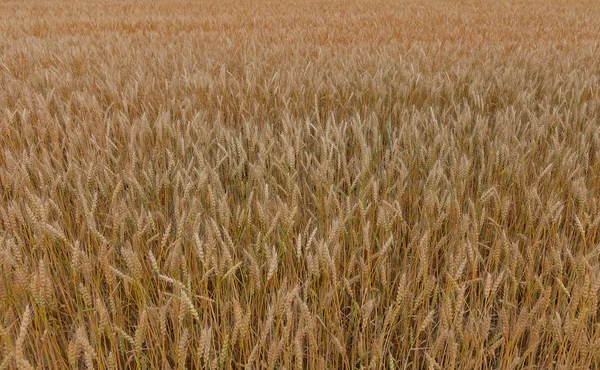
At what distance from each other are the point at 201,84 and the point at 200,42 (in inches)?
63.8

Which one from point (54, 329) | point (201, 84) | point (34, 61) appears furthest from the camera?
point (34, 61)

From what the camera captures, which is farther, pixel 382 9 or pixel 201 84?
pixel 382 9

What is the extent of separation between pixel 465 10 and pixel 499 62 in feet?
13.3

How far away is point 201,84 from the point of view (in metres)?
1.98

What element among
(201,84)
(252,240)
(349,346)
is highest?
(201,84)

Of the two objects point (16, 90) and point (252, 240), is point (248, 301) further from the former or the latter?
point (16, 90)

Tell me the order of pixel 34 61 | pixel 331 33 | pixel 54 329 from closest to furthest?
pixel 54 329 < pixel 34 61 < pixel 331 33

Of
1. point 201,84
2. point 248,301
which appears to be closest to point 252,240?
point 248,301

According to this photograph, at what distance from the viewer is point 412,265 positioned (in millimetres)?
975

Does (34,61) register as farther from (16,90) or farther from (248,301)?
(248,301)

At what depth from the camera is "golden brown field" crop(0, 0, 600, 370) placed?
0.74 meters

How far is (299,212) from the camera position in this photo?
3.52 feet

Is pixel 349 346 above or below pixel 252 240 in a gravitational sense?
below

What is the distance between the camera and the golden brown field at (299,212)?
2.42 ft
